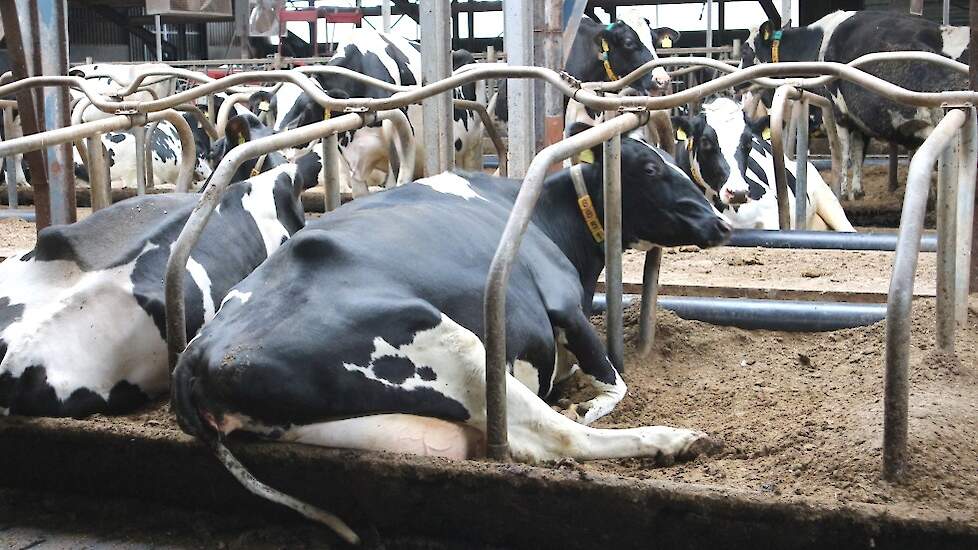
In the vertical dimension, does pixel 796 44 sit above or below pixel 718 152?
above

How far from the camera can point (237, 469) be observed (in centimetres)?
304

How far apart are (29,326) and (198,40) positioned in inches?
890

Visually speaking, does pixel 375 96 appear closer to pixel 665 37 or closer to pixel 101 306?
pixel 665 37

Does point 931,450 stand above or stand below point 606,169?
below

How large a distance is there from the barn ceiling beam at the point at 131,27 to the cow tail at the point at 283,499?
21721 mm

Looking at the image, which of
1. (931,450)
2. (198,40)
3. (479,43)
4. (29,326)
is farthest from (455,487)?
(198,40)

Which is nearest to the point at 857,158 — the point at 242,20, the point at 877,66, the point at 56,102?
the point at 877,66

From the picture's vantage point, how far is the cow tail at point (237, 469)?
303cm

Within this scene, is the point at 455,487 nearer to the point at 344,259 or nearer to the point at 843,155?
the point at 344,259

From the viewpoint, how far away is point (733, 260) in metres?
6.04

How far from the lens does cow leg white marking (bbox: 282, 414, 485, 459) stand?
3090mm

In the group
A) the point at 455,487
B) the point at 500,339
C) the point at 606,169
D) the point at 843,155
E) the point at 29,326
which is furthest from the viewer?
the point at 843,155

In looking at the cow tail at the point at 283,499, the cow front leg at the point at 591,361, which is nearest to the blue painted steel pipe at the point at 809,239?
A: the cow front leg at the point at 591,361

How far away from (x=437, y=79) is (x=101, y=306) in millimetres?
2771
